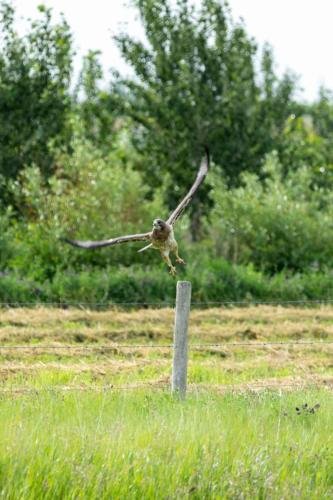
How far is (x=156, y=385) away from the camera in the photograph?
32.1 feet

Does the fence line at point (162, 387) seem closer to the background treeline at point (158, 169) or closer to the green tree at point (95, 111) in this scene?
the background treeline at point (158, 169)

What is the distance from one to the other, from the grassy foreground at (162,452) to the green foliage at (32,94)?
14.8 metres

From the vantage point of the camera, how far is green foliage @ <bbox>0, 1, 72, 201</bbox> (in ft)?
73.2

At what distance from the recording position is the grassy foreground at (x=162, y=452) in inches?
251

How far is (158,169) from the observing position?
23922 mm

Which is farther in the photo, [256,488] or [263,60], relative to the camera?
[263,60]

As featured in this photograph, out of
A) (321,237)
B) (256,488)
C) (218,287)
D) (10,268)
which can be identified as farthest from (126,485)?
(321,237)

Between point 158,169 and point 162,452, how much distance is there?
1740cm

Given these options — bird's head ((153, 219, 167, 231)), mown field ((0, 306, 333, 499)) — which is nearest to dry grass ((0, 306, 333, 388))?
mown field ((0, 306, 333, 499))

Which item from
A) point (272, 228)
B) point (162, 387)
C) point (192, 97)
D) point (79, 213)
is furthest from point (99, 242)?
point (192, 97)

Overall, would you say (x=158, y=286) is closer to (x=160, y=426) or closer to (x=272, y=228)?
(x=272, y=228)

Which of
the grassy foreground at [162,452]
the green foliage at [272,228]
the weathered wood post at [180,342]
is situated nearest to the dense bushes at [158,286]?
the green foliage at [272,228]

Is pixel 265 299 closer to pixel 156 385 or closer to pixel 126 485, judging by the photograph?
pixel 156 385

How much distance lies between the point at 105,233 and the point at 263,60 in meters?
11.0
